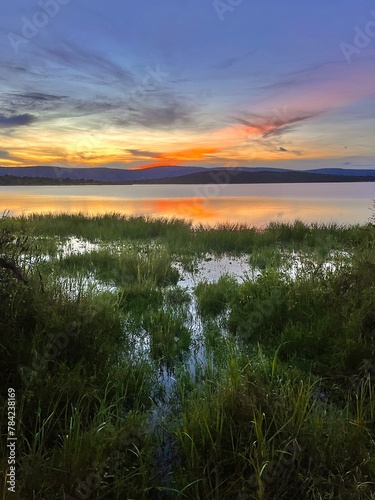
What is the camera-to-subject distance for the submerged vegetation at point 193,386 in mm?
2520

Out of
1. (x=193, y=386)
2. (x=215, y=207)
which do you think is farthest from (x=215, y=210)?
(x=193, y=386)

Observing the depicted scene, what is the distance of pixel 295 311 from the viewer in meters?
5.39

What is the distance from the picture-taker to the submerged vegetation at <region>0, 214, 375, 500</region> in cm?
252

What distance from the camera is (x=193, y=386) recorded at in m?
3.76

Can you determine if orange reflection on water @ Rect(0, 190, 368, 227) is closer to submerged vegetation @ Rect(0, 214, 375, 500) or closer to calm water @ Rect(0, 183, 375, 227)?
calm water @ Rect(0, 183, 375, 227)

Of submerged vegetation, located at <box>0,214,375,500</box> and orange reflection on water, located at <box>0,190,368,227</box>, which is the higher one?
orange reflection on water, located at <box>0,190,368,227</box>

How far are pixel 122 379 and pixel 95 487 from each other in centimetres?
138

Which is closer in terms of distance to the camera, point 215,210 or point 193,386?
point 193,386

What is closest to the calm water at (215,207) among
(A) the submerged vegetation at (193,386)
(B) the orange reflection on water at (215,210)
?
(B) the orange reflection on water at (215,210)

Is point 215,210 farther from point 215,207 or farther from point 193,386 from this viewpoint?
point 193,386

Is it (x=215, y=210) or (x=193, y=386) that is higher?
(x=215, y=210)

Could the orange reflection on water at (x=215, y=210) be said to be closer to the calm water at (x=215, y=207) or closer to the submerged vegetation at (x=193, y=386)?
the calm water at (x=215, y=207)

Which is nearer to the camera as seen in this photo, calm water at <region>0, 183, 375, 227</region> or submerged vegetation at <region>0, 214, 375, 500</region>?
submerged vegetation at <region>0, 214, 375, 500</region>

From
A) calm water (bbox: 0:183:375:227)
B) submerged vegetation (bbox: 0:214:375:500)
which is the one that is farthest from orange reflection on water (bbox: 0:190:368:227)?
submerged vegetation (bbox: 0:214:375:500)
